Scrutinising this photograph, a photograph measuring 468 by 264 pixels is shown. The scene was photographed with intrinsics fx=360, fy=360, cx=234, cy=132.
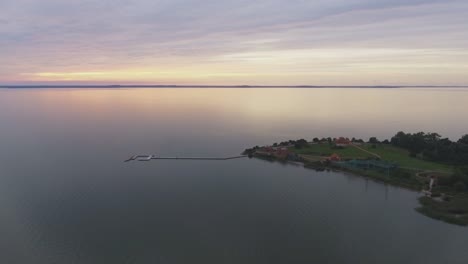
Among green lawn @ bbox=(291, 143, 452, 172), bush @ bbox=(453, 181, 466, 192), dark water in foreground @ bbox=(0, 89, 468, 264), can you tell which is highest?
green lawn @ bbox=(291, 143, 452, 172)

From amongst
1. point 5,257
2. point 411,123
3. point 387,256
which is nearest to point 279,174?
point 387,256

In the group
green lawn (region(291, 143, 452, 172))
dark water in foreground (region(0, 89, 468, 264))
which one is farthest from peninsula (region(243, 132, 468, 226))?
dark water in foreground (region(0, 89, 468, 264))

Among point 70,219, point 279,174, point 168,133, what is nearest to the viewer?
point 70,219

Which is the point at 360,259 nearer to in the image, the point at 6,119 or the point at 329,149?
the point at 329,149

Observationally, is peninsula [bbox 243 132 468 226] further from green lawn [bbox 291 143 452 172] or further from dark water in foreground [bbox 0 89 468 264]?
dark water in foreground [bbox 0 89 468 264]

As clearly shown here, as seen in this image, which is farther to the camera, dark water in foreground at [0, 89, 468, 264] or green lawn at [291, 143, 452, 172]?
green lawn at [291, 143, 452, 172]

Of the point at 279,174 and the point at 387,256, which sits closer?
the point at 387,256

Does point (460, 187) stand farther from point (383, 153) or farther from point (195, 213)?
point (195, 213)

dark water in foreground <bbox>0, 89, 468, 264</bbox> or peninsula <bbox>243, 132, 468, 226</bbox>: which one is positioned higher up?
peninsula <bbox>243, 132, 468, 226</bbox>
